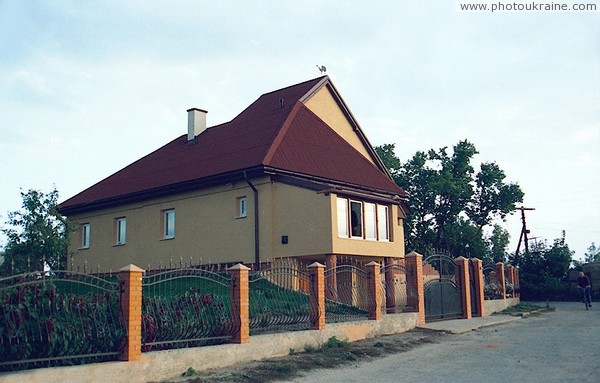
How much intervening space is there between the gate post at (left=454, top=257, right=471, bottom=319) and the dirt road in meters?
2.83

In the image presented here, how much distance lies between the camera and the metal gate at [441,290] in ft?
62.0

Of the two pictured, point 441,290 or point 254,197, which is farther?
point 254,197

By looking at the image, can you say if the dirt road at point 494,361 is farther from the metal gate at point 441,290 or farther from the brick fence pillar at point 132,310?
the brick fence pillar at point 132,310

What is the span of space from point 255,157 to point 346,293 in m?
7.62

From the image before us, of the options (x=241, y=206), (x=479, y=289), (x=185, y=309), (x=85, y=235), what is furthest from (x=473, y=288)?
(x=85, y=235)

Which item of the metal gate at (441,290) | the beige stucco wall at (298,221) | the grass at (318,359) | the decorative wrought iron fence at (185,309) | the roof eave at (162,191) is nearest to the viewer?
the grass at (318,359)

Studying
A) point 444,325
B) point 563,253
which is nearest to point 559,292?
point 563,253

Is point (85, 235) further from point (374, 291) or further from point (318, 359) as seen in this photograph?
point (318, 359)

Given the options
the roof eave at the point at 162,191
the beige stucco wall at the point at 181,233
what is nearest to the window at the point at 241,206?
the beige stucco wall at the point at 181,233

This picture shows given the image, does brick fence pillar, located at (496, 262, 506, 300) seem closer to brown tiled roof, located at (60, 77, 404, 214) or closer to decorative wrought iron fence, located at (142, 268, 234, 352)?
brown tiled roof, located at (60, 77, 404, 214)

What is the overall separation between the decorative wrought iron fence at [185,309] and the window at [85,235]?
1756cm

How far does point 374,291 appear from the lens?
15938mm

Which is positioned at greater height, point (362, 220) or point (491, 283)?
point (362, 220)

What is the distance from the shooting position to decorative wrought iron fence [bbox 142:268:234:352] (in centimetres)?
1066
